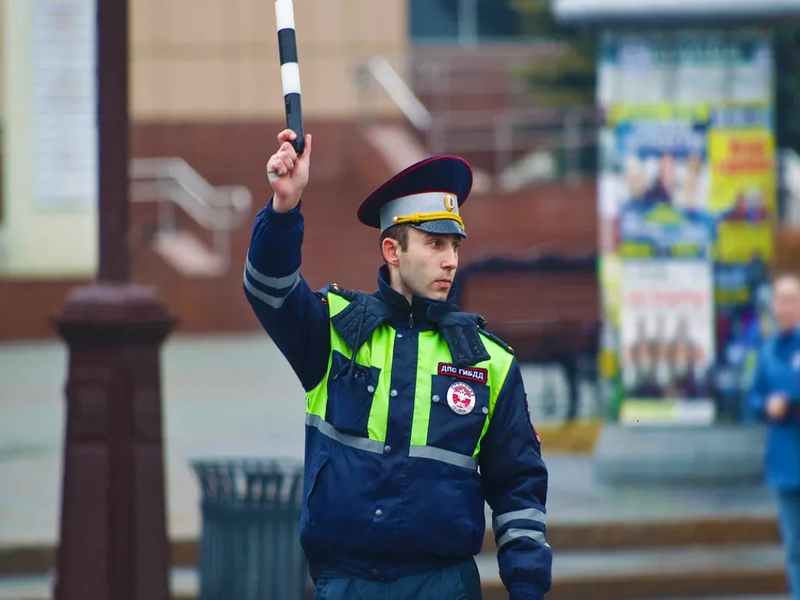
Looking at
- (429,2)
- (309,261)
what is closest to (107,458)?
(309,261)

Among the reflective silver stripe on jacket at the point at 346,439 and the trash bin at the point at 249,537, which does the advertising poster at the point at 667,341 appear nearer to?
the trash bin at the point at 249,537

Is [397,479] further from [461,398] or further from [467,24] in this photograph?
[467,24]

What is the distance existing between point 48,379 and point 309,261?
5.26 meters

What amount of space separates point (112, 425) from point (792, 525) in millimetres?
3243

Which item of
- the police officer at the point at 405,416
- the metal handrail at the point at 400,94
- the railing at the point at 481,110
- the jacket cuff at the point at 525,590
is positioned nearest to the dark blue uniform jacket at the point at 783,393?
the police officer at the point at 405,416

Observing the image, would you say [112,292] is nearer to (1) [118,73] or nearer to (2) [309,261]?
(1) [118,73]

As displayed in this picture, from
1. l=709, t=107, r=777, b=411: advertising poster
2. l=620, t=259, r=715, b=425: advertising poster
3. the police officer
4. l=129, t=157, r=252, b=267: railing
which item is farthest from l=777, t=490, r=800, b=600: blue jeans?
l=129, t=157, r=252, b=267: railing

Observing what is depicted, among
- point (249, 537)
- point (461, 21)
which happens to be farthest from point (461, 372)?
point (461, 21)

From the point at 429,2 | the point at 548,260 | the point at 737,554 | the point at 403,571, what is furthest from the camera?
the point at 429,2

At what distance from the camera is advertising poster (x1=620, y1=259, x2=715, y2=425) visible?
382 inches

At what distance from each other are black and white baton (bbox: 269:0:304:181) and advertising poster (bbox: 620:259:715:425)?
651cm

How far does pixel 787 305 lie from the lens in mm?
6867

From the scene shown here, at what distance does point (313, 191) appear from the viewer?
69.3 feet

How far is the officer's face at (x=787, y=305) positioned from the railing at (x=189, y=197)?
46.3ft
